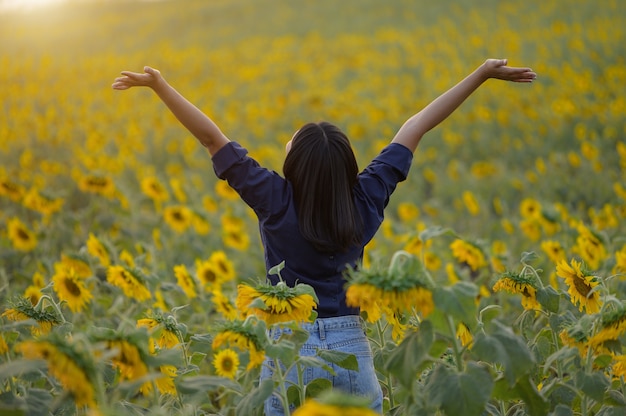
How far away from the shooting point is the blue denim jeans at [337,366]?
75.6 inches

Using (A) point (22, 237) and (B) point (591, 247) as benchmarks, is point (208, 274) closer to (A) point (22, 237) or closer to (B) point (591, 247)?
(A) point (22, 237)

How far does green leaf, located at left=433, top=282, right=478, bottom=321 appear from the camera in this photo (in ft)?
4.73

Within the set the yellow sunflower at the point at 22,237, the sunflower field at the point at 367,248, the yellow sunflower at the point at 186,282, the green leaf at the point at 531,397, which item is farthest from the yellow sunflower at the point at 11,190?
the green leaf at the point at 531,397

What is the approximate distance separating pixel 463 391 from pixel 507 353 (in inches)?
4.7

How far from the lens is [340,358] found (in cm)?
182

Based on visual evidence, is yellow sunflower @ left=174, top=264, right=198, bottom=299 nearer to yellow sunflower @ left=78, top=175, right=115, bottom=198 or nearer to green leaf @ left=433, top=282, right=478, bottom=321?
yellow sunflower @ left=78, top=175, right=115, bottom=198

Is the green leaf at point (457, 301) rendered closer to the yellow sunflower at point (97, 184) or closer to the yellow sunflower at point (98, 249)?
the yellow sunflower at point (98, 249)

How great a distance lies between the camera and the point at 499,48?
11883 millimetres

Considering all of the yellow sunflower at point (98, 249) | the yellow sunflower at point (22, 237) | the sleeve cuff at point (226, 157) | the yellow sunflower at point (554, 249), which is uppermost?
the sleeve cuff at point (226, 157)

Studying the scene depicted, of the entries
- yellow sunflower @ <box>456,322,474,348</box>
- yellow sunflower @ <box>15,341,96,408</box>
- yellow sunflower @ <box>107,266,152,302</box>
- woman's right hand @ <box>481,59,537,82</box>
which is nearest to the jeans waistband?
yellow sunflower @ <box>456,322,474,348</box>

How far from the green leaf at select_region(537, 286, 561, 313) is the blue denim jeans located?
1.60 feet

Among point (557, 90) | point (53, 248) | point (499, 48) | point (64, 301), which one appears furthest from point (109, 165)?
point (499, 48)

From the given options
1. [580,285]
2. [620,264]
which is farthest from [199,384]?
[620,264]

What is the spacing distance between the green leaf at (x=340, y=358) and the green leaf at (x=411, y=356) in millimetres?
286
